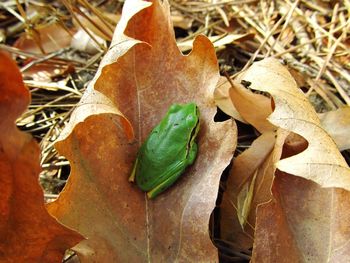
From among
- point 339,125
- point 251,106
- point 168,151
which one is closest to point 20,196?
point 168,151

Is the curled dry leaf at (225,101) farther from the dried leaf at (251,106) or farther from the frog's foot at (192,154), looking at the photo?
the frog's foot at (192,154)

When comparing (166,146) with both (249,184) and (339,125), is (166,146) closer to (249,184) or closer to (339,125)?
(249,184)

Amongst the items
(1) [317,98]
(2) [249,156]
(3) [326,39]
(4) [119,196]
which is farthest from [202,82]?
(3) [326,39]

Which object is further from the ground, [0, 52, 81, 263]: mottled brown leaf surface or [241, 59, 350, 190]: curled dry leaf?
[0, 52, 81, 263]: mottled brown leaf surface

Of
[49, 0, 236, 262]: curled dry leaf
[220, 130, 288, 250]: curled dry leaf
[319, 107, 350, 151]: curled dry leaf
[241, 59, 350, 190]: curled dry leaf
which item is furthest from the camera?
[319, 107, 350, 151]: curled dry leaf

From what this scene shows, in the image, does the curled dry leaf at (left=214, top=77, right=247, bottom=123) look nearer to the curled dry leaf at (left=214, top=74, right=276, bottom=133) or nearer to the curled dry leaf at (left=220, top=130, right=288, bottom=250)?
the curled dry leaf at (left=214, top=74, right=276, bottom=133)

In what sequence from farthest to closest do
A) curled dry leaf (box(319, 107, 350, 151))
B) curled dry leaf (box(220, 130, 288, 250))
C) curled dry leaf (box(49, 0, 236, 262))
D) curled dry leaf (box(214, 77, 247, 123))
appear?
curled dry leaf (box(214, 77, 247, 123)) → curled dry leaf (box(319, 107, 350, 151)) → curled dry leaf (box(220, 130, 288, 250)) → curled dry leaf (box(49, 0, 236, 262))

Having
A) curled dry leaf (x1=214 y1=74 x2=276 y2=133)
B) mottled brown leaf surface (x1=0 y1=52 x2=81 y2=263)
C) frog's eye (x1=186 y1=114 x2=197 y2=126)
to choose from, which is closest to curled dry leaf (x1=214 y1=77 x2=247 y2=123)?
curled dry leaf (x1=214 y1=74 x2=276 y2=133)
